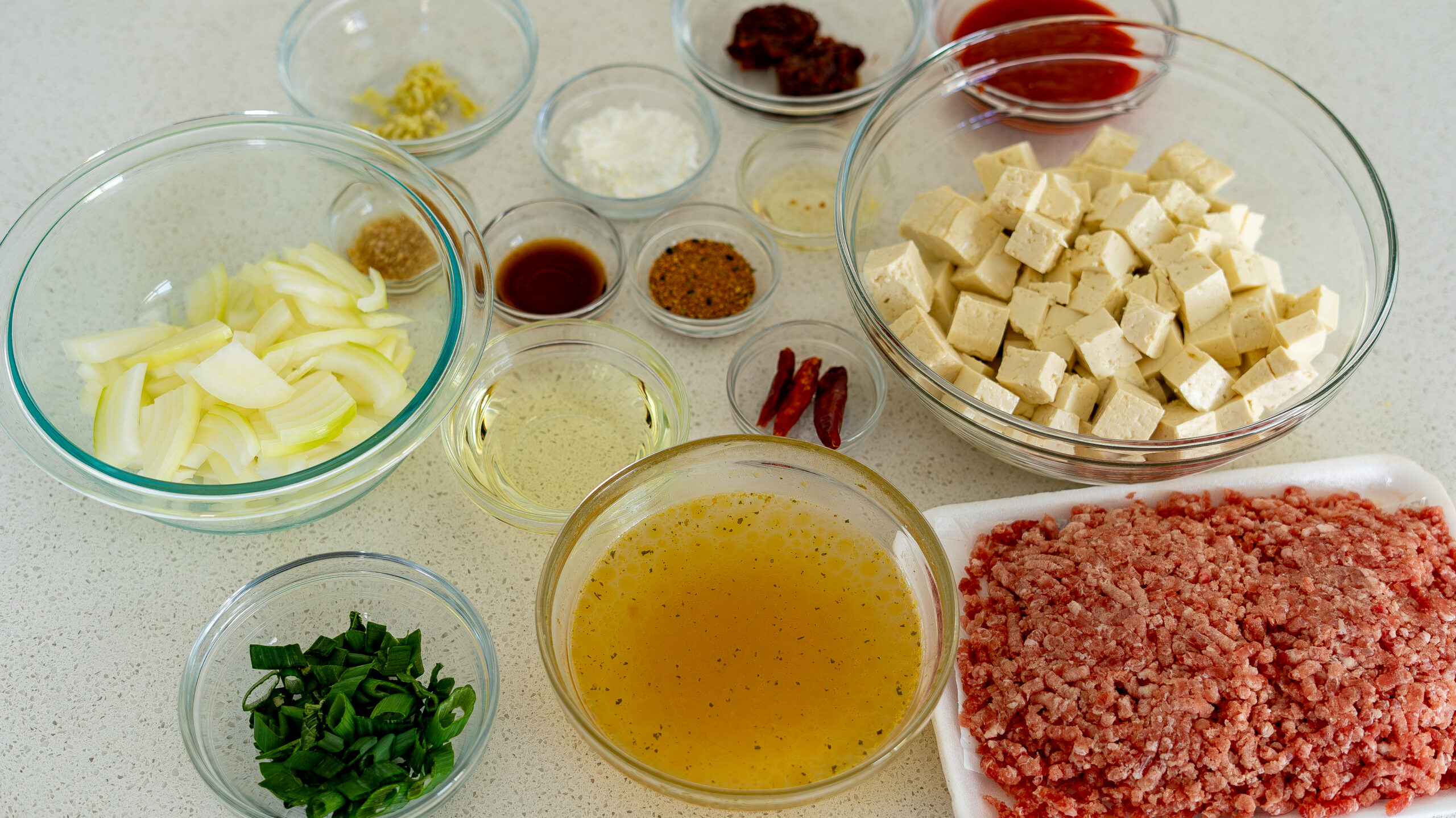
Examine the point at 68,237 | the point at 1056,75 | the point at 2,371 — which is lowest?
the point at 2,371

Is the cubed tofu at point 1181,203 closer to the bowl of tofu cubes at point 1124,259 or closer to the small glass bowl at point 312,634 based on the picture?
the bowl of tofu cubes at point 1124,259

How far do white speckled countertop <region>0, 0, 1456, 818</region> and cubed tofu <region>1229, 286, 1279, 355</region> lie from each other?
Result: 277 millimetres

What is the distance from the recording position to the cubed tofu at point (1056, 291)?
1837 mm

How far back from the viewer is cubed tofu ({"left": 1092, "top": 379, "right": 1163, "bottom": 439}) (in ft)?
5.59

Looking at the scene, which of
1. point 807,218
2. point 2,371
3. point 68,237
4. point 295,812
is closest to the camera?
point 295,812

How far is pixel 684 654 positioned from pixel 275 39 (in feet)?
6.41

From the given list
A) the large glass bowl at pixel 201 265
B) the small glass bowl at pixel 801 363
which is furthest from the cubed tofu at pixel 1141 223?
the large glass bowl at pixel 201 265

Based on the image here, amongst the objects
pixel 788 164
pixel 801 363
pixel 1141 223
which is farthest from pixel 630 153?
pixel 1141 223

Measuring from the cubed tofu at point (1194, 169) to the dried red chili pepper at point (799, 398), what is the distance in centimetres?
87

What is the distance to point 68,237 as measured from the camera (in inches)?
71.1

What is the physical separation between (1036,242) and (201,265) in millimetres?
1725

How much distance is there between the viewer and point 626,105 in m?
2.35

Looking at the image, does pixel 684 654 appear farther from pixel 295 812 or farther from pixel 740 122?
pixel 740 122

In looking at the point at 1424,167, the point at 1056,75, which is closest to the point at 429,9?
the point at 1056,75
